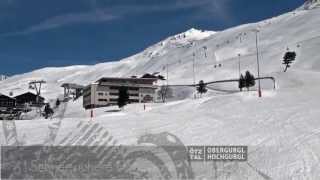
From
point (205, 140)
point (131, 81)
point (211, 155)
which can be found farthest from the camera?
Result: point (131, 81)

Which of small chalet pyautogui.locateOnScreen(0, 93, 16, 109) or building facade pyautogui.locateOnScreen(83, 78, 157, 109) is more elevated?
building facade pyautogui.locateOnScreen(83, 78, 157, 109)

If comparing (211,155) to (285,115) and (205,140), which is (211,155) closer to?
(205,140)

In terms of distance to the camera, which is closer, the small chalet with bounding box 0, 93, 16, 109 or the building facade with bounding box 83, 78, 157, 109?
the small chalet with bounding box 0, 93, 16, 109

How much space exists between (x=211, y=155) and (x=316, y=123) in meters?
7.47

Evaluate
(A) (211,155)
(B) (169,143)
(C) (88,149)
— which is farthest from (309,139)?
(C) (88,149)

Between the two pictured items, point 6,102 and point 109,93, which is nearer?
point 6,102

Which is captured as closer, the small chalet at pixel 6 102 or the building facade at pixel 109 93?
the small chalet at pixel 6 102

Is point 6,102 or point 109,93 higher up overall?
point 109,93

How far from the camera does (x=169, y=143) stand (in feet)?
67.8

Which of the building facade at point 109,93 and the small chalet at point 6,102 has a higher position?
the building facade at point 109,93

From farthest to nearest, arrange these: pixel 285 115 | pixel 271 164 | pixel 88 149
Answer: pixel 285 115 < pixel 88 149 < pixel 271 164

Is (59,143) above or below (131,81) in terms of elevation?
below

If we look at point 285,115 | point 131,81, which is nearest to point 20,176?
point 285,115

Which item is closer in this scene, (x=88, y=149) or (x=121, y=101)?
(x=88, y=149)
